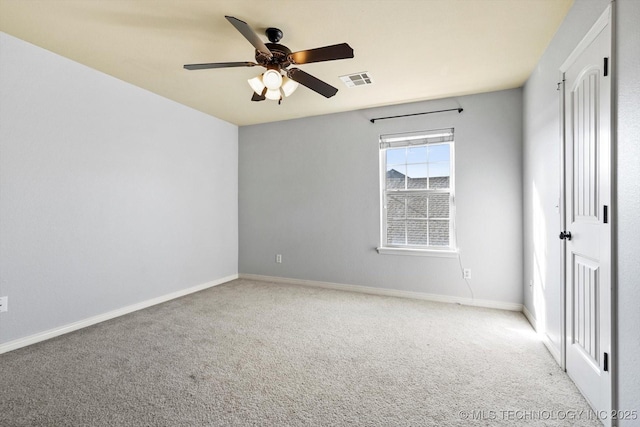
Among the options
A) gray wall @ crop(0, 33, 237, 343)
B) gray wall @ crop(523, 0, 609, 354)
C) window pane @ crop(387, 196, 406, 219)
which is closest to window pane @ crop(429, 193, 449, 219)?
window pane @ crop(387, 196, 406, 219)

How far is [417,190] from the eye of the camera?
4.05 m

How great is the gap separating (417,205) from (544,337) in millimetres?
1953

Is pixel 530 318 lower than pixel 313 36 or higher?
lower

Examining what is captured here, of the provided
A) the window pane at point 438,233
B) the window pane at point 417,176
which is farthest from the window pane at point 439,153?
the window pane at point 438,233

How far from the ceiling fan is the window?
6.15ft

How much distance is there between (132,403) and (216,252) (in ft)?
9.87

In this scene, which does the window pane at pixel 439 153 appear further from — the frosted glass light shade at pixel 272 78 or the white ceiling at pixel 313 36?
the frosted glass light shade at pixel 272 78

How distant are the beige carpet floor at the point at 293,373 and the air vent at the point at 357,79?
2584mm

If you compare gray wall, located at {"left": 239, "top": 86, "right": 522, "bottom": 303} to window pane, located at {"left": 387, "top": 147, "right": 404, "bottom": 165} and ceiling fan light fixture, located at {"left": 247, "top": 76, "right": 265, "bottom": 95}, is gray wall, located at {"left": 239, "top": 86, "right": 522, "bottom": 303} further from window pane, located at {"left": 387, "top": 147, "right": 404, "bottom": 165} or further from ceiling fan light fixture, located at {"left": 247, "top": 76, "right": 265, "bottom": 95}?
ceiling fan light fixture, located at {"left": 247, "top": 76, "right": 265, "bottom": 95}

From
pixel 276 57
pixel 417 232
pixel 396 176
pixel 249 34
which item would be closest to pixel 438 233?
pixel 417 232

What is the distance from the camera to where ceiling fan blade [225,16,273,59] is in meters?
1.80

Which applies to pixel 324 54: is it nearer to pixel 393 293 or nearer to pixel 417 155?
pixel 417 155

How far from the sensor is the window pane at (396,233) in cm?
414

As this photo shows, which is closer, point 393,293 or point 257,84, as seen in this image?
point 257,84
